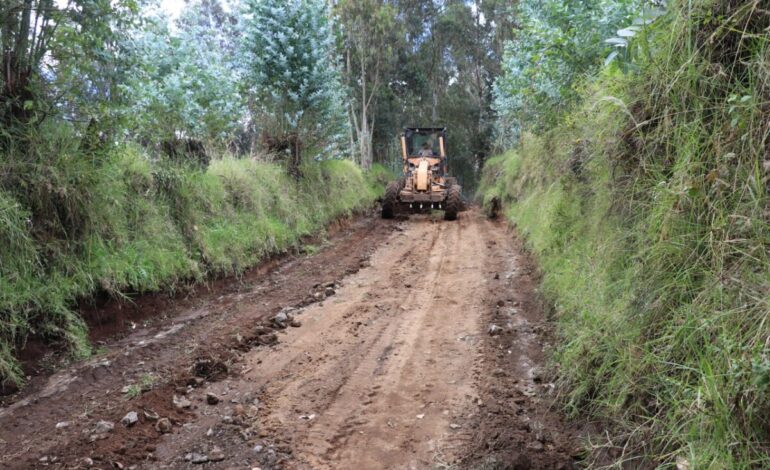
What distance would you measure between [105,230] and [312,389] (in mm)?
3293

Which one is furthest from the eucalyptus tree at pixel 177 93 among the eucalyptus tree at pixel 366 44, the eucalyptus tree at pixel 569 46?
the eucalyptus tree at pixel 366 44

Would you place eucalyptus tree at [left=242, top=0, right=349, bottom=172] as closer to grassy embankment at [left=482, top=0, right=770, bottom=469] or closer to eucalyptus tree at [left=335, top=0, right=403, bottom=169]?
eucalyptus tree at [left=335, top=0, right=403, bottom=169]

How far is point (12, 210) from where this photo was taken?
15.6 ft

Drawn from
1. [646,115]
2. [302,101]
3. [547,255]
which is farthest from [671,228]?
[302,101]

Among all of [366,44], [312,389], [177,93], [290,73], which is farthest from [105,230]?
[366,44]

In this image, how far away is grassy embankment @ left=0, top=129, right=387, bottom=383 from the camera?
469 cm

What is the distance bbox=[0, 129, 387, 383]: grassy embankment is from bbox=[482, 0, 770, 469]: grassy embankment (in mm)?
4458

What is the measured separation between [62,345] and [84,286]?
2.27 feet

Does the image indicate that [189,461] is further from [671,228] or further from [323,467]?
[671,228]

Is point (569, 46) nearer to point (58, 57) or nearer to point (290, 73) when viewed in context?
point (58, 57)

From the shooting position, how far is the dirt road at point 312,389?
3.31 m

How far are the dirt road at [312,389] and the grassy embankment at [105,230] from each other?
450 millimetres

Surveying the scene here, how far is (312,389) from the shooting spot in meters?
4.27

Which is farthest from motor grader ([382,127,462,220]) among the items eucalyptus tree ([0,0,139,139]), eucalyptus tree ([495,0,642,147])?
eucalyptus tree ([0,0,139,139])
